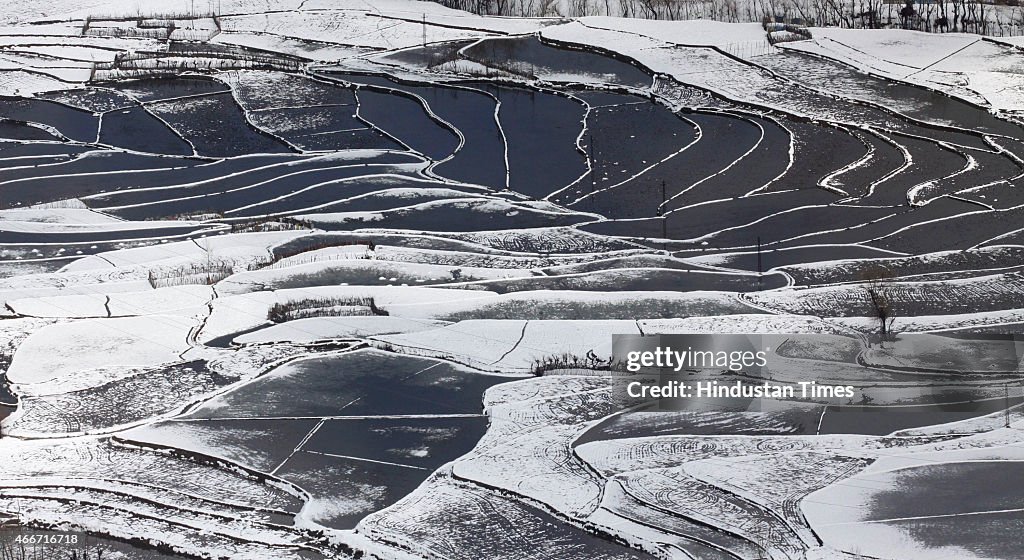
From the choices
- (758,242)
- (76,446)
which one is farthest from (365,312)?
(758,242)

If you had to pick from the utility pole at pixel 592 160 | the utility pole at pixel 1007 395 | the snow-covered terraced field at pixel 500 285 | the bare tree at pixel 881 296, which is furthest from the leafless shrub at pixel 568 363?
the utility pole at pixel 592 160

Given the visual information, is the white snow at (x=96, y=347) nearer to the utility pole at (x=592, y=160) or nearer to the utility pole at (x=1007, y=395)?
the utility pole at (x=592, y=160)

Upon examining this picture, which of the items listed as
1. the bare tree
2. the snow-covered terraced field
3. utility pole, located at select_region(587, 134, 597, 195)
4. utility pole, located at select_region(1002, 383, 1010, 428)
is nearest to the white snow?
the snow-covered terraced field

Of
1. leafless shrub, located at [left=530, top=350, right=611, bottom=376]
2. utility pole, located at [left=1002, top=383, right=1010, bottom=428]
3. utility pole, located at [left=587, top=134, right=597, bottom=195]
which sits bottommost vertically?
utility pole, located at [left=1002, top=383, right=1010, bottom=428]

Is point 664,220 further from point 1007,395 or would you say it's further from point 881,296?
point 1007,395

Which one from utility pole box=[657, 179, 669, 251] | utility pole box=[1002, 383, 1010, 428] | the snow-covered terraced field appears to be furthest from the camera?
utility pole box=[657, 179, 669, 251]

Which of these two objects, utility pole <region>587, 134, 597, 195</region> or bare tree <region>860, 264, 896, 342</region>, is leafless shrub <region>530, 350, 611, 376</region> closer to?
bare tree <region>860, 264, 896, 342</region>

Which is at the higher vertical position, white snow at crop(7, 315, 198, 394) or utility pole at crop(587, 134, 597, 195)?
utility pole at crop(587, 134, 597, 195)

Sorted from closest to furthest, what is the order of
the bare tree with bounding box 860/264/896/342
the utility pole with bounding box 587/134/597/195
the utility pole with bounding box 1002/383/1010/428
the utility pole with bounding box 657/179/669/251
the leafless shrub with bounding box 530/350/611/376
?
the utility pole with bounding box 1002/383/1010/428 < the leafless shrub with bounding box 530/350/611/376 < the bare tree with bounding box 860/264/896/342 < the utility pole with bounding box 657/179/669/251 < the utility pole with bounding box 587/134/597/195

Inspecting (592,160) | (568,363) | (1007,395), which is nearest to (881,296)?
(1007,395)
